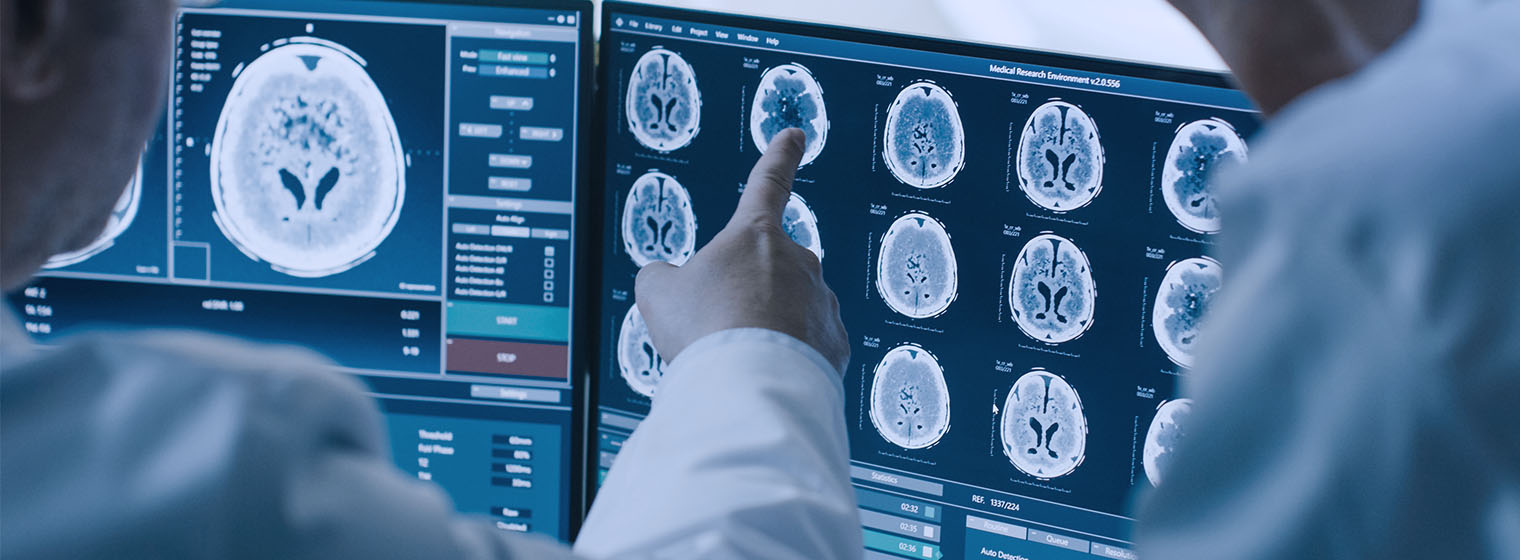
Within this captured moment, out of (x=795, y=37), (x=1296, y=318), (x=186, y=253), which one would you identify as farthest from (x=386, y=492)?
(x=186, y=253)

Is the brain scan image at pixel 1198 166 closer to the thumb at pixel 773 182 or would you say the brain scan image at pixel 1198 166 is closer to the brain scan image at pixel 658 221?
the thumb at pixel 773 182

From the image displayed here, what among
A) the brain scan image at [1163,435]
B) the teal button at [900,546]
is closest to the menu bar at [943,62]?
the brain scan image at [1163,435]

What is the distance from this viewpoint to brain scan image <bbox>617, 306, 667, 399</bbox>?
1168 mm

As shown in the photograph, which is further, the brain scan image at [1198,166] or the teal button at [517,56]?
the teal button at [517,56]

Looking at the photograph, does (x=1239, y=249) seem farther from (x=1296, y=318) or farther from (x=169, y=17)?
(x=169, y=17)

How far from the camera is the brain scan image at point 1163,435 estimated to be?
97 cm

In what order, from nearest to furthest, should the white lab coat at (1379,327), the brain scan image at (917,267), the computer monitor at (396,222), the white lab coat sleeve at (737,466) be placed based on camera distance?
the white lab coat at (1379,327)
the white lab coat sleeve at (737,466)
the brain scan image at (917,267)
the computer monitor at (396,222)

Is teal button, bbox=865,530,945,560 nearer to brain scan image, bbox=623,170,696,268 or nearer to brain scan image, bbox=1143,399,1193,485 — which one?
brain scan image, bbox=1143,399,1193,485

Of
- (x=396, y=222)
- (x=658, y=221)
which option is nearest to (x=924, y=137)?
(x=658, y=221)

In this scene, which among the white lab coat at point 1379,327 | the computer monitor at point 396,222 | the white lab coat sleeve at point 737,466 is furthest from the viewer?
the computer monitor at point 396,222

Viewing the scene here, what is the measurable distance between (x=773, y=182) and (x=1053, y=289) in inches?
9.6

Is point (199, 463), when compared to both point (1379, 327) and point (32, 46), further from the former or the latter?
point (1379, 327)

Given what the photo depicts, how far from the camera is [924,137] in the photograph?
40.6 inches

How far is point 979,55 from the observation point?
39.6 inches
